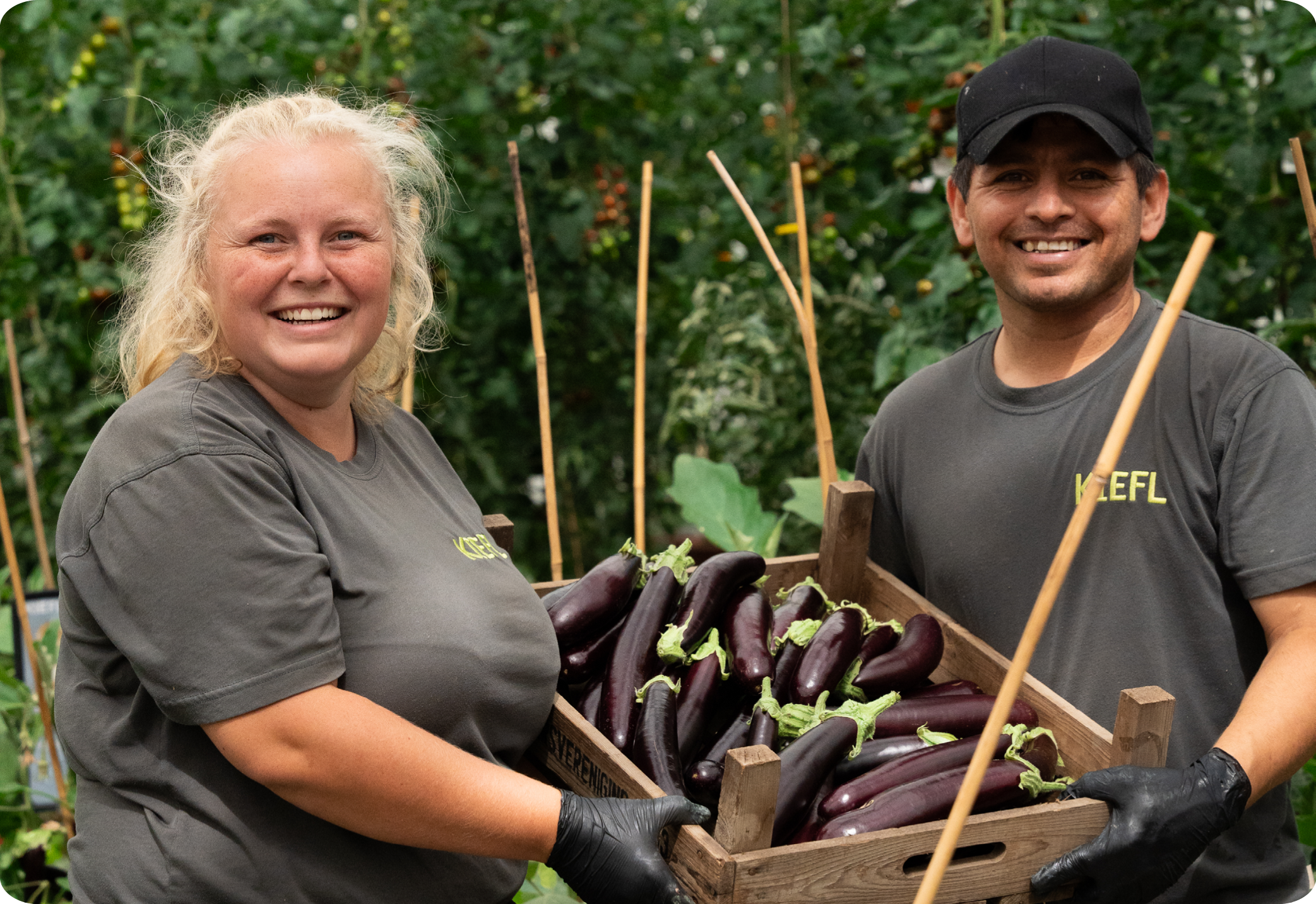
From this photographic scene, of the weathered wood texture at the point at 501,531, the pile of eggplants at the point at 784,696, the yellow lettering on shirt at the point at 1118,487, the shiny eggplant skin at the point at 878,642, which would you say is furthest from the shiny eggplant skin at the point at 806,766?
the weathered wood texture at the point at 501,531

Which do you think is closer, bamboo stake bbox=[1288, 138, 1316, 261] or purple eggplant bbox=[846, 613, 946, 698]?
purple eggplant bbox=[846, 613, 946, 698]

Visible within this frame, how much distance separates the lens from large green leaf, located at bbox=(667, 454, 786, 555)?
9.17ft

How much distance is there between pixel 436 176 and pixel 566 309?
8.33 feet

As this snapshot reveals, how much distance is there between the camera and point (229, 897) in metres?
1.44

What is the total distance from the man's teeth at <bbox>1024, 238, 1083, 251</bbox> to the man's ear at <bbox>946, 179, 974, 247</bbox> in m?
0.18

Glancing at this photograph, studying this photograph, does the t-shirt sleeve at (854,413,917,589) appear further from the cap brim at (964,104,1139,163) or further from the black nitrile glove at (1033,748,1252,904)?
the black nitrile glove at (1033,748,1252,904)

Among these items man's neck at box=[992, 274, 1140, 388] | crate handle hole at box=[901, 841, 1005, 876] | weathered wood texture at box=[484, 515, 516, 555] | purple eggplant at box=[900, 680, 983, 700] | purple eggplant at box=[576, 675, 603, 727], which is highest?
man's neck at box=[992, 274, 1140, 388]

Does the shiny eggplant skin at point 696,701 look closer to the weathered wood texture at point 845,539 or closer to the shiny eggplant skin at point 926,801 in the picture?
the shiny eggplant skin at point 926,801

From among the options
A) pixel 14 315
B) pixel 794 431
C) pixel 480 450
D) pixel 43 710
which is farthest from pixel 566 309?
pixel 43 710

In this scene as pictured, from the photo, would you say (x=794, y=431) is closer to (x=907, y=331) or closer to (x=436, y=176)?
(x=907, y=331)

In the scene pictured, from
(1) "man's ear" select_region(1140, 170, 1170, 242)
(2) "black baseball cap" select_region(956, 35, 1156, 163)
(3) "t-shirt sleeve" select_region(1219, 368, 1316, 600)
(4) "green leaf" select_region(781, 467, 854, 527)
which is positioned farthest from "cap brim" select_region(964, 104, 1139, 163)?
(4) "green leaf" select_region(781, 467, 854, 527)

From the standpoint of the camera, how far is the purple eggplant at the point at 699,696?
1630 mm

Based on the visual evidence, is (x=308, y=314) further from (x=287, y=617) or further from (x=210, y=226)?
(x=287, y=617)

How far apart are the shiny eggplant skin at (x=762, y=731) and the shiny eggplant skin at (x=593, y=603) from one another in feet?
1.11
